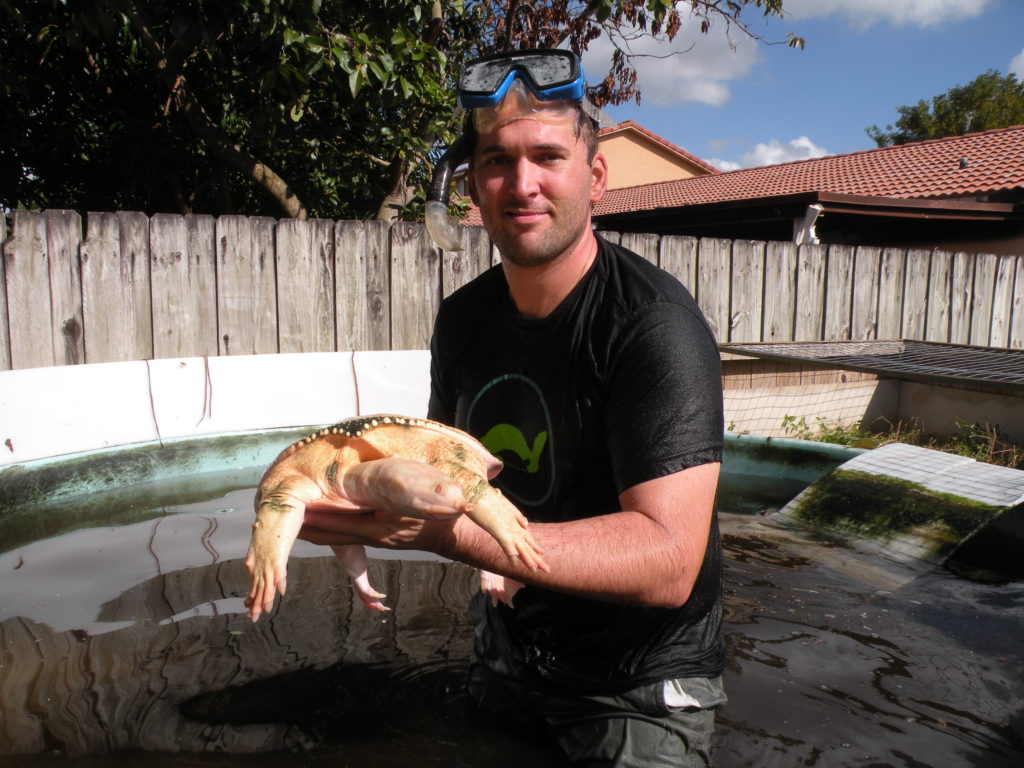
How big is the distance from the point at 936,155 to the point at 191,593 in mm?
19554

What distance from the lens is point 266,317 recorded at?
578 cm

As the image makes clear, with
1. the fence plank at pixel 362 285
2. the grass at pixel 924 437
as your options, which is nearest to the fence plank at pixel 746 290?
the grass at pixel 924 437

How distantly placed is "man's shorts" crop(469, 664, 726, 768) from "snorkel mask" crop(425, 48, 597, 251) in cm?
167

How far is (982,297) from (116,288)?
9137 millimetres

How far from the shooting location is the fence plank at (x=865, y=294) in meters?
8.15

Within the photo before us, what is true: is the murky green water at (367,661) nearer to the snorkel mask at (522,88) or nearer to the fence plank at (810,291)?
the snorkel mask at (522,88)

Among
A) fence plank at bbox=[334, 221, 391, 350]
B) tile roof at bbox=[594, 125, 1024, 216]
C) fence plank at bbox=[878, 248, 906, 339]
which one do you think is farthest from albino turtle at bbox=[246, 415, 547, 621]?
tile roof at bbox=[594, 125, 1024, 216]

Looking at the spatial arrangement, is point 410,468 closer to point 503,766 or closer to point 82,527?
point 503,766

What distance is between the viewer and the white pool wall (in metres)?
4.79

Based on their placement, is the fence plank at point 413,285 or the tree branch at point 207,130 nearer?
the fence plank at point 413,285

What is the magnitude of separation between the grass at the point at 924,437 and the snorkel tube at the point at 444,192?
6.08 metres

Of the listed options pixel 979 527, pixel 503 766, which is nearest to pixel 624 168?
pixel 979 527

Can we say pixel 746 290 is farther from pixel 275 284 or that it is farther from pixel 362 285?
pixel 275 284

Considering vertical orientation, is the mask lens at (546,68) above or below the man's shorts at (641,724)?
above
